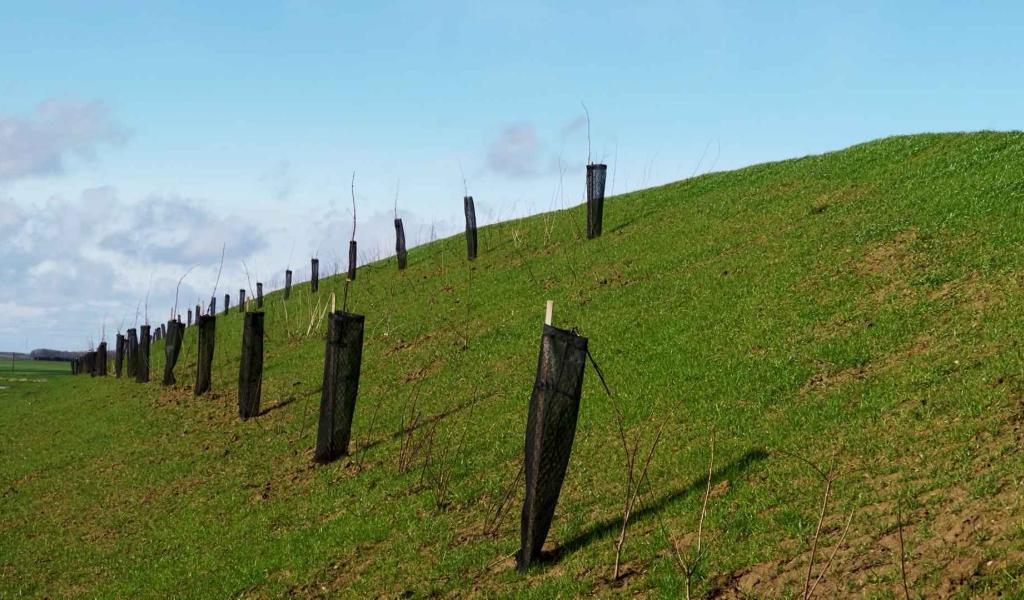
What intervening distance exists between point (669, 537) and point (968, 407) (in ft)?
14.1

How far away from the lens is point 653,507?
34.2ft

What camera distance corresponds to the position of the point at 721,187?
3269 centimetres

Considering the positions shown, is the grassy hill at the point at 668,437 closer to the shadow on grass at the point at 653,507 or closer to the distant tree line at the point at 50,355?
the shadow on grass at the point at 653,507

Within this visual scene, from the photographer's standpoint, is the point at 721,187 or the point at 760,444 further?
the point at 721,187

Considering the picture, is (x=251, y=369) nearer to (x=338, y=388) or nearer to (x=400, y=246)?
(x=338, y=388)

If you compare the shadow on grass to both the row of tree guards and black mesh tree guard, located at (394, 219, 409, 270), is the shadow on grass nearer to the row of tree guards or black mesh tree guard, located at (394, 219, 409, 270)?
the row of tree guards

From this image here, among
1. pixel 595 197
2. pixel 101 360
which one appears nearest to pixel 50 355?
pixel 101 360

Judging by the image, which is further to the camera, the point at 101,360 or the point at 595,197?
the point at 101,360

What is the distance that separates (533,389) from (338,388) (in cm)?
658

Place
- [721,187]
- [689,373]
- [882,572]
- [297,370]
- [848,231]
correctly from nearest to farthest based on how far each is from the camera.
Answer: [882,572]
[689,373]
[848,231]
[297,370]
[721,187]

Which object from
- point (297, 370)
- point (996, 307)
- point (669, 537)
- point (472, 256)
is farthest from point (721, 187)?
point (669, 537)

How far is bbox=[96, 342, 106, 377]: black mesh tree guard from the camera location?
A: 48.3 meters

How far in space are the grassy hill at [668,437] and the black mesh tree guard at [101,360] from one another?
20.2m

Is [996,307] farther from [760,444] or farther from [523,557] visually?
[523,557]
